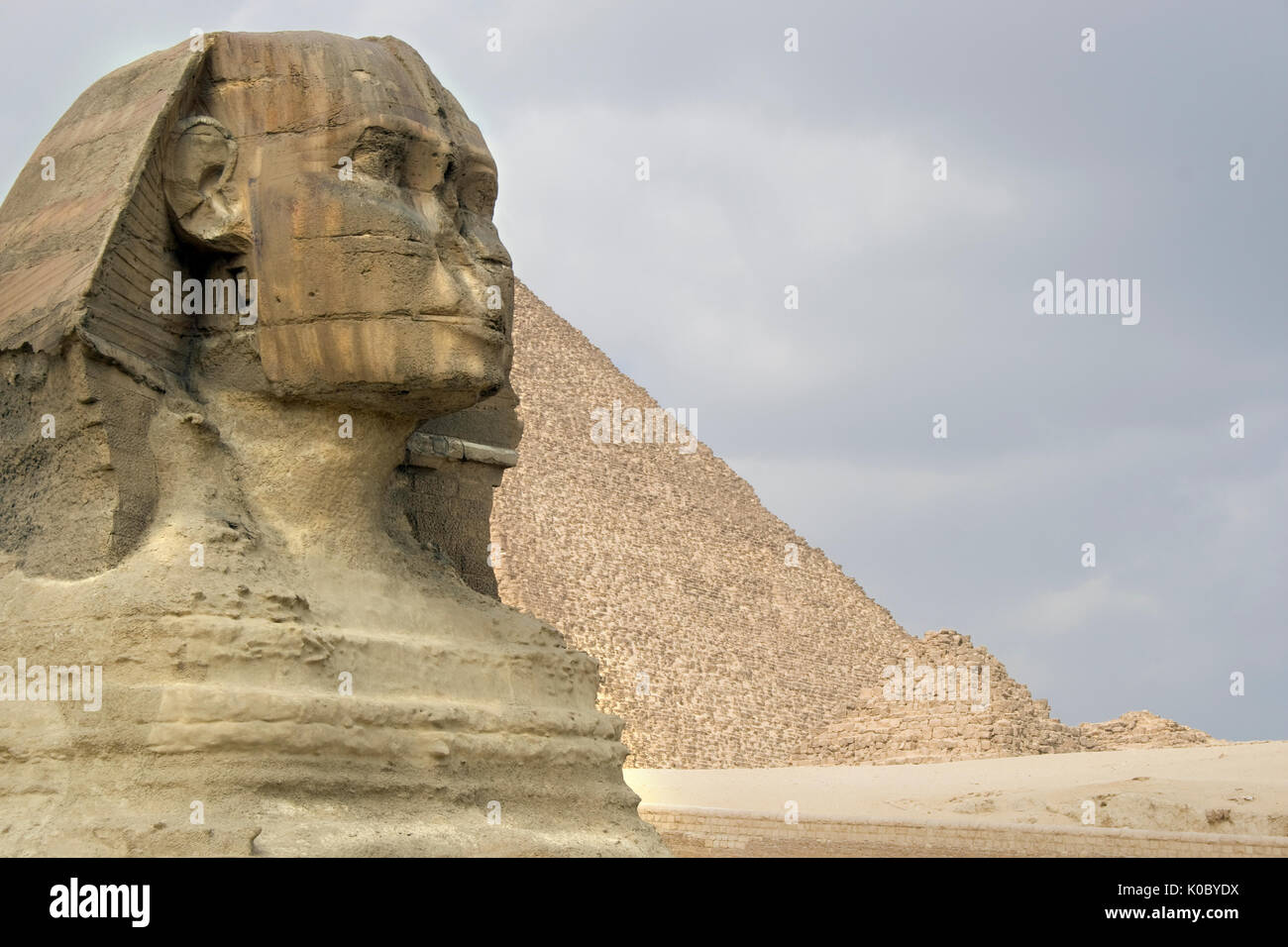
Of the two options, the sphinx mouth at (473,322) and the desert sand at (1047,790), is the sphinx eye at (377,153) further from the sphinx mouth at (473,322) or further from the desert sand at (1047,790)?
the desert sand at (1047,790)

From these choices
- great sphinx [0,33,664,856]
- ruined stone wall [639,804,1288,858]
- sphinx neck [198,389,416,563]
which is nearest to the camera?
great sphinx [0,33,664,856]

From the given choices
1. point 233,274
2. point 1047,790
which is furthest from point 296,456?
point 1047,790

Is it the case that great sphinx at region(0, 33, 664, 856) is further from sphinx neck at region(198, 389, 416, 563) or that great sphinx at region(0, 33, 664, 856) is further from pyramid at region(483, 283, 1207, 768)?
pyramid at region(483, 283, 1207, 768)

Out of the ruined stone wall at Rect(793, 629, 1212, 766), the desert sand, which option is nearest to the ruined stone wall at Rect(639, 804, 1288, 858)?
the desert sand

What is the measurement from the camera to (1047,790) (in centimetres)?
2300

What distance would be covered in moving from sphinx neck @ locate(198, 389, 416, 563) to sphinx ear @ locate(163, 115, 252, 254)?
1.36ft

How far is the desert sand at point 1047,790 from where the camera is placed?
17141 mm

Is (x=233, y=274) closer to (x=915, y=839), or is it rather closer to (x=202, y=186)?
(x=202, y=186)

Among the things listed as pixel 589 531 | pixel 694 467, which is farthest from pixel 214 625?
pixel 694 467

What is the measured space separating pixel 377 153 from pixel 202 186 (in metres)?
0.49

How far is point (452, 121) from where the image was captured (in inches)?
218

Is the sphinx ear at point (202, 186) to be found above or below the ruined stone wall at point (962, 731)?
above

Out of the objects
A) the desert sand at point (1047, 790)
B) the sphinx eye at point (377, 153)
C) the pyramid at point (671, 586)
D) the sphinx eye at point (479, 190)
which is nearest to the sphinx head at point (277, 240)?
the sphinx eye at point (377, 153)

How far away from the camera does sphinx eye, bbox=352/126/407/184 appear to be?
16.8 feet
